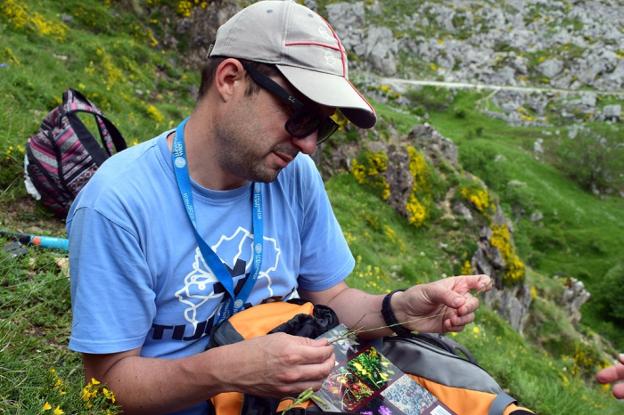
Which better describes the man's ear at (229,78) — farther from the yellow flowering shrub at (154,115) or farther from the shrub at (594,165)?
the shrub at (594,165)

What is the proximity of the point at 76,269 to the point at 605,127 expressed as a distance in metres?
57.6

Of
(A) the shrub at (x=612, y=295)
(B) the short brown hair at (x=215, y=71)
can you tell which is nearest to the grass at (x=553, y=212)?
(A) the shrub at (x=612, y=295)

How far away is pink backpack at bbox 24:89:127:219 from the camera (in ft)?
17.0

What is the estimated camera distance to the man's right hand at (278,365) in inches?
78.4

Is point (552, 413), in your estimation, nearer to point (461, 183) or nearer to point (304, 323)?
point (304, 323)

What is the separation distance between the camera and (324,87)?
7.80 ft

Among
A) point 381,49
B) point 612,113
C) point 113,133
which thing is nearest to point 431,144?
point 113,133

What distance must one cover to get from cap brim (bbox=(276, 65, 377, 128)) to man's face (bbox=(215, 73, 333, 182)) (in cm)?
7

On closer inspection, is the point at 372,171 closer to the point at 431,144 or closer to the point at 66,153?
the point at 431,144

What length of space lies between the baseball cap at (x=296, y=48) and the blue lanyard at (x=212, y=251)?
567mm

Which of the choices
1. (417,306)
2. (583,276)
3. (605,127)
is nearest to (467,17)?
(605,127)

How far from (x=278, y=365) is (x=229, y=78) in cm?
137

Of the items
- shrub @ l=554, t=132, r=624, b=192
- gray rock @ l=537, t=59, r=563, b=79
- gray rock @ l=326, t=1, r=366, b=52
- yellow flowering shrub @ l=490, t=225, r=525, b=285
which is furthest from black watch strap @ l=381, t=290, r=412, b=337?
gray rock @ l=537, t=59, r=563, b=79

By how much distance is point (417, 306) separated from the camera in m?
3.00
